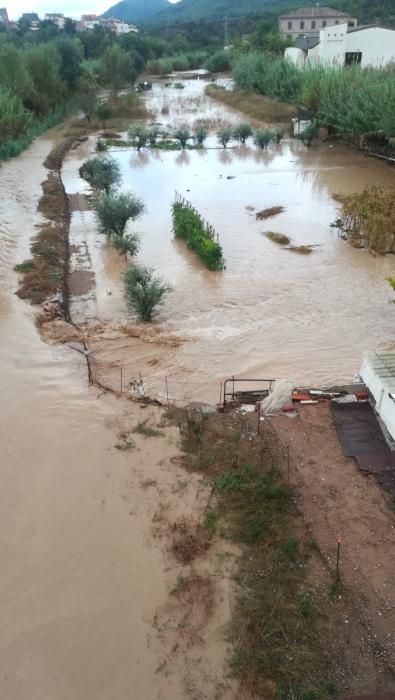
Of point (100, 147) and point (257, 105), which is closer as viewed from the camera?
point (100, 147)

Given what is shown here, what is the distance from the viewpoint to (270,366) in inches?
438

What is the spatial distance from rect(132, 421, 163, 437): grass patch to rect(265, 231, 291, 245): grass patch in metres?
10.9

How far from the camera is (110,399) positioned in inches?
383

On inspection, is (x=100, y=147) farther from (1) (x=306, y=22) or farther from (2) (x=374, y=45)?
(1) (x=306, y=22)

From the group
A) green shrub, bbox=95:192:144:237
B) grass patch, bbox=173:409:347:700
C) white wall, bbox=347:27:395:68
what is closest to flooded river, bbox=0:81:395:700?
grass patch, bbox=173:409:347:700

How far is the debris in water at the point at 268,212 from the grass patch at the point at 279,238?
2004mm

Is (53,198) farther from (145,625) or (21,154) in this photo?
(145,625)

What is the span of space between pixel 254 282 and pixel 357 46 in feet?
116

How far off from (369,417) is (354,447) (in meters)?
0.77

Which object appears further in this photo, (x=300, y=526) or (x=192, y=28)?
(x=192, y=28)

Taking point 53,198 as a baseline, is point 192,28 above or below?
above

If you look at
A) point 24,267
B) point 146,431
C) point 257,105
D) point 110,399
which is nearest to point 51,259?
point 24,267

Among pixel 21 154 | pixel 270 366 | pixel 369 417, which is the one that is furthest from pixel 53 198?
pixel 369 417

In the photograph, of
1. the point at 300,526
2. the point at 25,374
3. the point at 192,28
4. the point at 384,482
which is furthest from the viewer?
the point at 192,28
